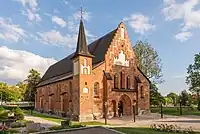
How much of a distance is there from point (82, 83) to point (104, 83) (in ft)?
12.9

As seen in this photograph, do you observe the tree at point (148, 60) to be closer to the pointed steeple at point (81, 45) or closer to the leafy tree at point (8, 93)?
the pointed steeple at point (81, 45)

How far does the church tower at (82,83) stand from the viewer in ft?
101

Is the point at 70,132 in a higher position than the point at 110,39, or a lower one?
lower

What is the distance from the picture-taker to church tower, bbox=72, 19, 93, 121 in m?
30.7

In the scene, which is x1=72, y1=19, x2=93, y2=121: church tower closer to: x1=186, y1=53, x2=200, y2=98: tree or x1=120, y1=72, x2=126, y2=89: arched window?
x1=120, y1=72, x2=126, y2=89: arched window

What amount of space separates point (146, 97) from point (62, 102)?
13726 mm

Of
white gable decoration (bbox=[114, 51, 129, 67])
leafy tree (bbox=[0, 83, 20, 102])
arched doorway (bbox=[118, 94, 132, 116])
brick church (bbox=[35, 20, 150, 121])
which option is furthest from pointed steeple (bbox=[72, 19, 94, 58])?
leafy tree (bbox=[0, 83, 20, 102])

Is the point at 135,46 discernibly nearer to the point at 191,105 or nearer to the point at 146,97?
the point at 146,97

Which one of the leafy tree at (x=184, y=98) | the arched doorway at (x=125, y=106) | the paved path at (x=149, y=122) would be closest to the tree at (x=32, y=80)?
the arched doorway at (x=125, y=106)

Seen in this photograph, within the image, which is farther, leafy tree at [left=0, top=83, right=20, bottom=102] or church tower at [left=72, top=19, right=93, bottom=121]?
leafy tree at [left=0, top=83, right=20, bottom=102]

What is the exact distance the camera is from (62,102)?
3831 cm

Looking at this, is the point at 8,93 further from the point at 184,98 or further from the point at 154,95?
the point at 184,98

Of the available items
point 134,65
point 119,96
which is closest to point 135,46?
point 134,65

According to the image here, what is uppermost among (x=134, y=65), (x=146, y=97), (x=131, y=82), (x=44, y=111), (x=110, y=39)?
(x=110, y=39)
